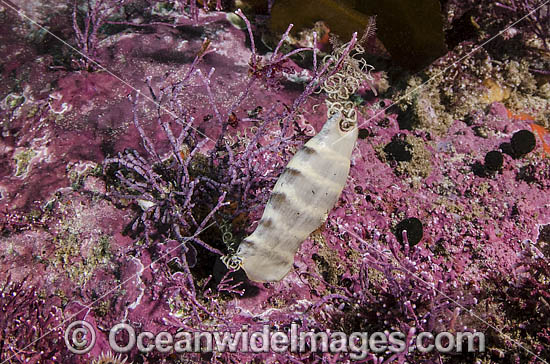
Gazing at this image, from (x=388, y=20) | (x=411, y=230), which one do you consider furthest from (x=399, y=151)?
(x=388, y=20)

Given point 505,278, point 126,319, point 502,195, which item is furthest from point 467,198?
point 126,319

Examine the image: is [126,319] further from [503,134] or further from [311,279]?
[503,134]

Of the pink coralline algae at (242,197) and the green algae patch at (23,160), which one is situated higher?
the pink coralline algae at (242,197)

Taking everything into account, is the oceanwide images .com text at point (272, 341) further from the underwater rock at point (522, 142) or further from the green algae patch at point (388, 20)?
the green algae patch at point (388, 20)

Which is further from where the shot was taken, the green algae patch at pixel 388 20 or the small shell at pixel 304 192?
the green algae patch at pixel 388 20

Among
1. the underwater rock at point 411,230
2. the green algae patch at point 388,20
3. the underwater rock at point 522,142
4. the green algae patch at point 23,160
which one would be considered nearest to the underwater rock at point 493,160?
the underwater rock at point 522,142
